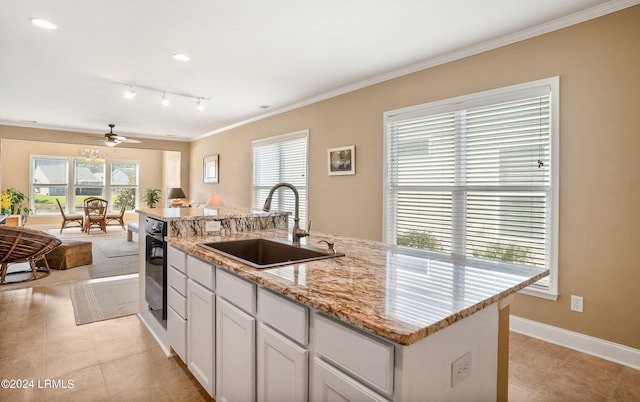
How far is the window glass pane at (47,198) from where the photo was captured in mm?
9398

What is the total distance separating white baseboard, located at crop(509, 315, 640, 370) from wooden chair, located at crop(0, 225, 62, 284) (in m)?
5.27

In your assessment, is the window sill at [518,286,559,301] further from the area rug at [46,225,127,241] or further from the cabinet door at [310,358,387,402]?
the area rug at [46,225,127,241]

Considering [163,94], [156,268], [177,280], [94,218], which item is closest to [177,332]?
[177,280]

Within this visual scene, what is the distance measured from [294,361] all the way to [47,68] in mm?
4194

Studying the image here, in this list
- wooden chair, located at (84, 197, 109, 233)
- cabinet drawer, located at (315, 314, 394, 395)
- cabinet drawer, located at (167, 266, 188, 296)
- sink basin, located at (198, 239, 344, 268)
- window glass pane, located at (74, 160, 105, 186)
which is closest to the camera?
cabinet drawer, located at (315, 314, 394, 395)

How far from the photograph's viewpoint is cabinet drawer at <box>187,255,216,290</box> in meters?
1.80

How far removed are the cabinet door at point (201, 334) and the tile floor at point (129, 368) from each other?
20cm

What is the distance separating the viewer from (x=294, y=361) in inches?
48.2

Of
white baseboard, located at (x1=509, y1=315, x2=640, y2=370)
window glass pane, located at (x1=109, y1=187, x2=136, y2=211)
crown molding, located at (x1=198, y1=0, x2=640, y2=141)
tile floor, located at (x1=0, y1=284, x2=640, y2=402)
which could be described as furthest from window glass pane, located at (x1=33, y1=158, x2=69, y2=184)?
white baseboard, located at (x1=509, y1=315, x2=640, y2=370)

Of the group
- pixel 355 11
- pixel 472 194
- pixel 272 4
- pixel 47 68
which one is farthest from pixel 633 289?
pixel 47 68

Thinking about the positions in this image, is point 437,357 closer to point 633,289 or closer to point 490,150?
point 633,289

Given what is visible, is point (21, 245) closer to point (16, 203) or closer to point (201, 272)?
point (201, 272)

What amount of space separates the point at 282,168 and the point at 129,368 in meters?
3.63

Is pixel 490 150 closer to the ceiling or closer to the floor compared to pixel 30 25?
closer to the floor
